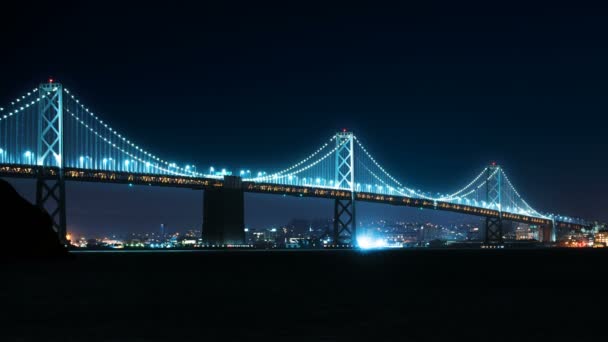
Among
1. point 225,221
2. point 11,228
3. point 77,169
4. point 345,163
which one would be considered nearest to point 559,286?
point 11,228

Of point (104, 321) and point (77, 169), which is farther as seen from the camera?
point (77, 169)

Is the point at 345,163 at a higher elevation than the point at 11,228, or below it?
higher

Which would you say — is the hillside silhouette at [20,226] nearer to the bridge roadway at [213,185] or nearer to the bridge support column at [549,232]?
the bridge roadway at [213,185]

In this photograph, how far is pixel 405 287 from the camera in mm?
25547

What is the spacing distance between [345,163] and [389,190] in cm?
443

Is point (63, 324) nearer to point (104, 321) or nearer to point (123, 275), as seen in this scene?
point (104, 321)

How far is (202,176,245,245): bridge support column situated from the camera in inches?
2586

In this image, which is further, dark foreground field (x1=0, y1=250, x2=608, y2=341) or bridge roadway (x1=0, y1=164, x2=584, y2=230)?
bridge roadway (x1=0, y1=164, x2=584, y2=230)

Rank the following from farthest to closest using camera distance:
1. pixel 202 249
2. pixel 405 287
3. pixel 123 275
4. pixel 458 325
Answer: pixel 202 249 → pixel 123 275 → pixel 405 287 → pixel 458 325

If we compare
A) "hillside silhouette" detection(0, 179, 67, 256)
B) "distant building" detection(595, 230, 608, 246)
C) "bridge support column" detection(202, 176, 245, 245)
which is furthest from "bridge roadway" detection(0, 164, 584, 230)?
"distant building" detection(595, 230, 608, 246)

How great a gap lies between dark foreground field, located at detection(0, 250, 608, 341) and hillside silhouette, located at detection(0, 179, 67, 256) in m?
5.32

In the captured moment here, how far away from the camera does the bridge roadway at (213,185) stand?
55.2 m

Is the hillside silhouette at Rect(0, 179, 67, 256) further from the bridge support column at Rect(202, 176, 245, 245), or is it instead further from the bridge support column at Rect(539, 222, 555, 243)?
the bridge support column at Rect(539, 222, 555, 243)

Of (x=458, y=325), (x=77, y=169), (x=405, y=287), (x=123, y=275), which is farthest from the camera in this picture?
(x=77, y=169)
